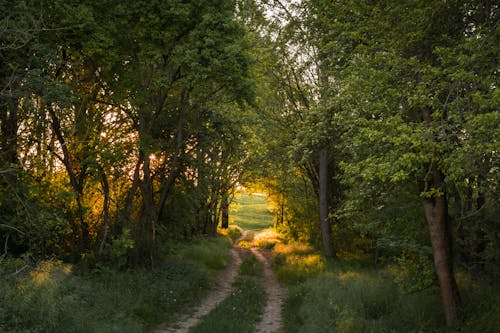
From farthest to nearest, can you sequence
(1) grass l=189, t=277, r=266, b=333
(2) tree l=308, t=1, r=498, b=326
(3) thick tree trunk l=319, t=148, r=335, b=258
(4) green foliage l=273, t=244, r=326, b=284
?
(3) thick tree trunk l=319, t=148, r=335, b=258 < (4) green foliage l=273, t=244, r=326, b=284 < (1) grass l=189, t=277, r=266, b=333 < (2) tree l=308, t=1, r=498, b=326

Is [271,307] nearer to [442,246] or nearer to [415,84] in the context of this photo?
[442,246]

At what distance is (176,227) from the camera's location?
19547 mm

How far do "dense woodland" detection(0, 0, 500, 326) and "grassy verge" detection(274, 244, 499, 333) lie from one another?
25.2 inches

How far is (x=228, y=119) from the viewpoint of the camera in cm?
1769

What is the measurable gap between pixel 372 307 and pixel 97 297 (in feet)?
25.7

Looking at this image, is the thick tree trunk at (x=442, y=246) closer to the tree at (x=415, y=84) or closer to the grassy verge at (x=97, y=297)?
the tree at (x=415, y=84)

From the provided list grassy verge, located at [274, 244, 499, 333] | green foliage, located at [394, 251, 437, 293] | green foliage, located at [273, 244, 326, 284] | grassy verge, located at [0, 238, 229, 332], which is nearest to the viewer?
grassy verge, located at [0, 238, 229, 332]

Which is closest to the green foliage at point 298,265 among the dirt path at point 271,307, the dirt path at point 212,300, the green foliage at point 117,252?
the dirt path at point 271,307

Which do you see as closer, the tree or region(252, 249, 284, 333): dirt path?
the tree

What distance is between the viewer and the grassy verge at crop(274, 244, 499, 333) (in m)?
9.34

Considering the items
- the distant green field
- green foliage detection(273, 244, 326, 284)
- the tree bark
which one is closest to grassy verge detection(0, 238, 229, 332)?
green foliage detection(273, 244, 326, 284)

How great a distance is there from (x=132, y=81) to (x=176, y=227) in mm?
8271

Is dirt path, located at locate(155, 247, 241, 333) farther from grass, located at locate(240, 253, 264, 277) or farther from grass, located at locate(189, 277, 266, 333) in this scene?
grass, located at locate(240, 253, 264, 277)

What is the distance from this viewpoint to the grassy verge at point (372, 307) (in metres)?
9.34
